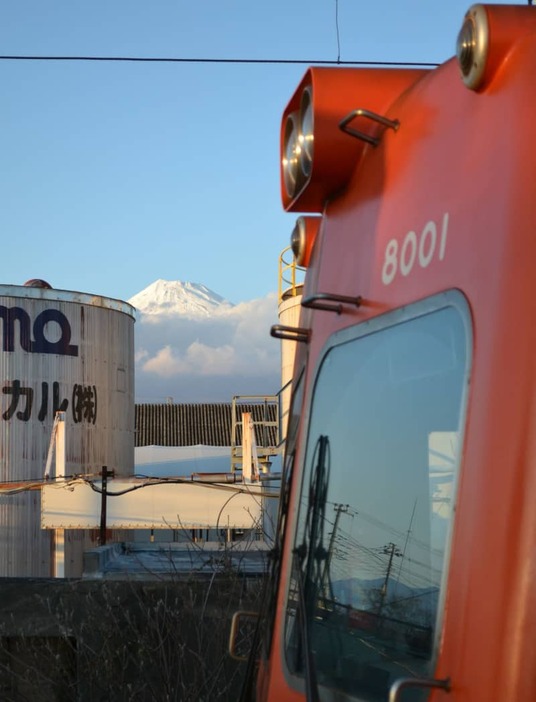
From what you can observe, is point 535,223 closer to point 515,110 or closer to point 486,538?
point 515,110

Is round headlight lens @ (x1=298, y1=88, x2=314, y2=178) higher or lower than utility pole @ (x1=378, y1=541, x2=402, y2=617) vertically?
higher

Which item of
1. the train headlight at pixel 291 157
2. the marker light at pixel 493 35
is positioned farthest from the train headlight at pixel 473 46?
the train headlight at pixel 291 157

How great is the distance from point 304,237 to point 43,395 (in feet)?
59.4

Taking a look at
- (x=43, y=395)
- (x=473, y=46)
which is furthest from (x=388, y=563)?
(x=43, y=395)

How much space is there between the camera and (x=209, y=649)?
627 cm

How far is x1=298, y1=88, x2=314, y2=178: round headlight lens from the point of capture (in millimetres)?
2635

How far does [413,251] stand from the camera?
2.19 metres

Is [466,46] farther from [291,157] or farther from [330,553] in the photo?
[330,553]

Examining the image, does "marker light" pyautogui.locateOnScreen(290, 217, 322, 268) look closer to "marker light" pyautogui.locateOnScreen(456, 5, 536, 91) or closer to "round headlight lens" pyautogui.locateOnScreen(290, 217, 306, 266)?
"round headlight lens" pyautogui.locateOnScreen(290, 217, 306, 266)

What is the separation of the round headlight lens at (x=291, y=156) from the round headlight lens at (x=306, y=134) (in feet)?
0.19

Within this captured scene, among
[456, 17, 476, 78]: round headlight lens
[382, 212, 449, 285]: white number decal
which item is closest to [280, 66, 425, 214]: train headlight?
[382, 212, 449, 285]: white number decal

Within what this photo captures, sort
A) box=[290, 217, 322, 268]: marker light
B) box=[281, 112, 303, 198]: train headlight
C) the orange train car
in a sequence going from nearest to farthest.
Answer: the orange train car < box=[281, 112, 303, 198]: train headlight < box=[290, 217, 322, 268]: marker light

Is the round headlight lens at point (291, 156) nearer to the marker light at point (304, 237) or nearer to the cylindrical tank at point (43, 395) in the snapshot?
the marker light at point (304, 237)

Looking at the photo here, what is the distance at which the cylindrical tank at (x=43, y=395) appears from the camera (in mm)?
20312
